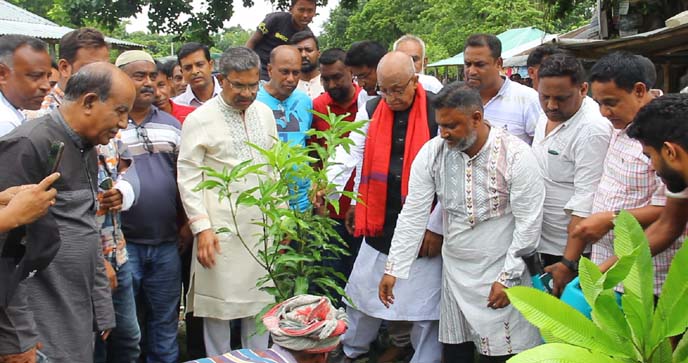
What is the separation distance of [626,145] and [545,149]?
2.25 ft

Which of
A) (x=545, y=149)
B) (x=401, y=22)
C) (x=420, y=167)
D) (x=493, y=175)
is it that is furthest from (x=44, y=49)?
(x=401, y=22)

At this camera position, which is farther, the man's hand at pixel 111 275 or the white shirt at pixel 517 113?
the white shirt at pixel 517 113

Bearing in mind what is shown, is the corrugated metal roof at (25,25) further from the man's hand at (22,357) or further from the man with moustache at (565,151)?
the man's hand at (22,357)

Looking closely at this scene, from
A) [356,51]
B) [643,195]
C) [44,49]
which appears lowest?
[643,195]

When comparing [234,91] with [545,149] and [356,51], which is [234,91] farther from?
[545,149]

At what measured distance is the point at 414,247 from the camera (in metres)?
4.16

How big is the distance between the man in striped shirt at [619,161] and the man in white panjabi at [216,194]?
191 cm

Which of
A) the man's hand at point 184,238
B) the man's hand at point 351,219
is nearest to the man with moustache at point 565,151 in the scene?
the man's hand at point 351,219

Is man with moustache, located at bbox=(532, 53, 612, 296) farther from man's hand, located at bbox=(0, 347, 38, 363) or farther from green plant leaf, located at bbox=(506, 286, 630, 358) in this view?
man's hand, located at bbox=(0, 347, 38, 363)

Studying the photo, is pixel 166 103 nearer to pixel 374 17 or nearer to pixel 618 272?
pixel 618 272

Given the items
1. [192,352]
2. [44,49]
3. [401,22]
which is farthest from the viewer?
[401,22]

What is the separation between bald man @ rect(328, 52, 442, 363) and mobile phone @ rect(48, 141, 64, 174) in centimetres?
199

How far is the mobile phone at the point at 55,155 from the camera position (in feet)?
8.73

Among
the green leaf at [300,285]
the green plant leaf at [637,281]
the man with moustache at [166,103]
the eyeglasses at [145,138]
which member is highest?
the man with moustache at [166,103]
